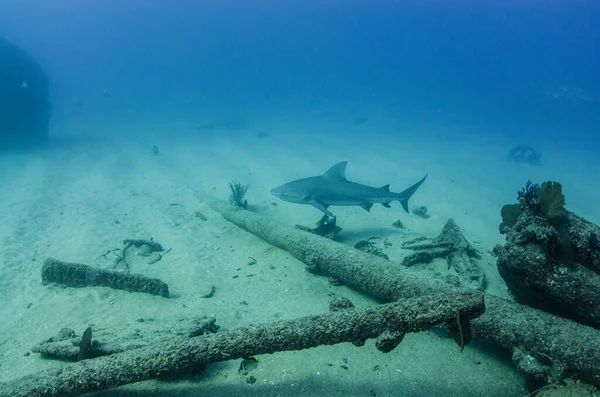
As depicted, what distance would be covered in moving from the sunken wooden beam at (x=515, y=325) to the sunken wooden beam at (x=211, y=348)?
181 centimetres

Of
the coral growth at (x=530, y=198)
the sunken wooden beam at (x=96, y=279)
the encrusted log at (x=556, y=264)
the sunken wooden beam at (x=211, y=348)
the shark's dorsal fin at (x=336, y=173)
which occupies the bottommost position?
the sunken wooden beam at (x=96, y=279)

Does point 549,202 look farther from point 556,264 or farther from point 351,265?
point 351,265

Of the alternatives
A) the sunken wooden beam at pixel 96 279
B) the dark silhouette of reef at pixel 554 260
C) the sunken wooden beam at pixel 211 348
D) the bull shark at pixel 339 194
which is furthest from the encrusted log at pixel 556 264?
the sunken wooden beam at pixel 96 279

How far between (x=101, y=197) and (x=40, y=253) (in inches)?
193

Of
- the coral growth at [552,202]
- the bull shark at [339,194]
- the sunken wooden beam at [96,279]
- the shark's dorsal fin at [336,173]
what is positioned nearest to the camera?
the coral growth at [552,202]

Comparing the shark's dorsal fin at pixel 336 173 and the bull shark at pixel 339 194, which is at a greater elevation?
the shark's dorsal fin at pixel 336 173

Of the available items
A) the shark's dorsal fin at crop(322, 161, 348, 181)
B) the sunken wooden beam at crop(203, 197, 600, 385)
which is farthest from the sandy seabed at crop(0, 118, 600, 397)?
the shark's dorsal fin at crop(322, 161, 348, 181)

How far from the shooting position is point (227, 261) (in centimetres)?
779

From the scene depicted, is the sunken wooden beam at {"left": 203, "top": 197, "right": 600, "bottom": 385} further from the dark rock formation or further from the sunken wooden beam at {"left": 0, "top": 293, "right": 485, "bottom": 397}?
the dark rock formation

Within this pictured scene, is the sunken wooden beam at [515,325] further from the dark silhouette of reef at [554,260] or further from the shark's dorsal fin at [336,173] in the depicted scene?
the shark's dorsal fin at [336,173]

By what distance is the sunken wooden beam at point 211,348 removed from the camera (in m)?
3.14

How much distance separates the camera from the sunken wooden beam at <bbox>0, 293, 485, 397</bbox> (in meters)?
3.14

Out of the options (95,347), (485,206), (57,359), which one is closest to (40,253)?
(57,359)

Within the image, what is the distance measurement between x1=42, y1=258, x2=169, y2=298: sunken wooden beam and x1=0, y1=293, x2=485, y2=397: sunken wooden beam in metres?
2.66
